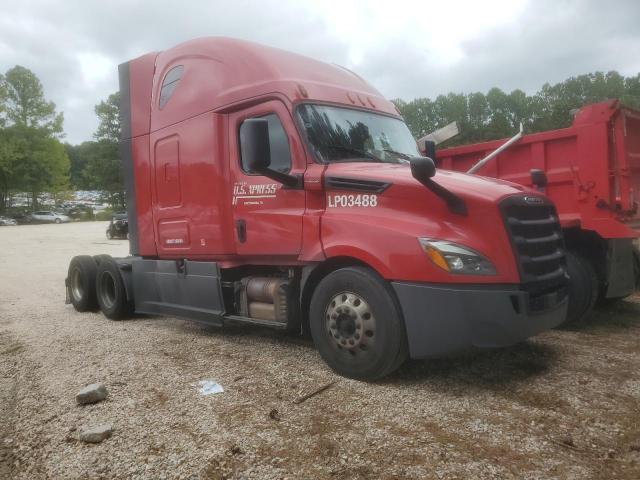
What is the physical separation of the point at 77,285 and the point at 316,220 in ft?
17.4

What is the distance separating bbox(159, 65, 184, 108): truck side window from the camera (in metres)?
6.17

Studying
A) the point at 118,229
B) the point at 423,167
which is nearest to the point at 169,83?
the point at 423,167

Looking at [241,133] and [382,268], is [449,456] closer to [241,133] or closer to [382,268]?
[382,268]

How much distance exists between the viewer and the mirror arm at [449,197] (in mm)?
3914

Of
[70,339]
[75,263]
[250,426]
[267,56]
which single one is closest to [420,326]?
[250,426]

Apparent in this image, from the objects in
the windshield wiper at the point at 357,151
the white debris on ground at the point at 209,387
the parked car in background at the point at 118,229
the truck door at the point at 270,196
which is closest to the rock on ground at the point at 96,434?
the white debris on ground at the point at 209,387

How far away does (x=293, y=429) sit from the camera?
3436mm

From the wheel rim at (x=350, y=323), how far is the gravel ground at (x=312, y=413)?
317mm

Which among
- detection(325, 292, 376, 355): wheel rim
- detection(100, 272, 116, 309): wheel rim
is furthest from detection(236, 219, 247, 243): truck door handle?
detection(100, 272, 116, 309): wheel rim

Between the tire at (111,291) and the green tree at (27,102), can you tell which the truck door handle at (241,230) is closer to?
the tire at (111,291)

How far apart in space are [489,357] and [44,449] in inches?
142

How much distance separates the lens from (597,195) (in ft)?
18.5

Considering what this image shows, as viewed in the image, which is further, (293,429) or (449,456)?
(293,429)

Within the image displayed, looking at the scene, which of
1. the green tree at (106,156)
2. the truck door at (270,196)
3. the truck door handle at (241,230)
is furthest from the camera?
the green tree at (106,156)
